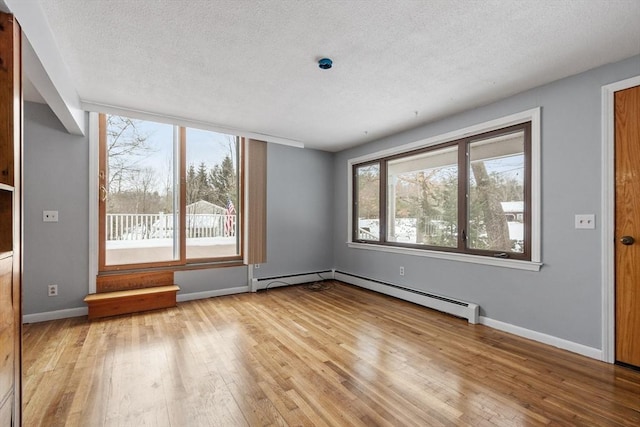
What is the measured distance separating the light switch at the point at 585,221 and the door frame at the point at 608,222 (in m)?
0.06

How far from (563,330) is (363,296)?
231cm

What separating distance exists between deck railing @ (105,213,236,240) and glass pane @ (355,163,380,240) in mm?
2152

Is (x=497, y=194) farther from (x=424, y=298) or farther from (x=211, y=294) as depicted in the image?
(x=211, y=294)

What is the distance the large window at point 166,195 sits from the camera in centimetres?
368

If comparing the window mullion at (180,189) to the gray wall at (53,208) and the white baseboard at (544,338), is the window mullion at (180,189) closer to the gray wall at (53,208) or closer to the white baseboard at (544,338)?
the gray wall at (53,208)

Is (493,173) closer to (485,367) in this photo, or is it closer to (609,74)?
(609,74)

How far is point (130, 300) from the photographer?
137 inches

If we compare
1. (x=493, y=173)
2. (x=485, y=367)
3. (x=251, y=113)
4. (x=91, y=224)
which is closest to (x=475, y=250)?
(x=493, y=173)

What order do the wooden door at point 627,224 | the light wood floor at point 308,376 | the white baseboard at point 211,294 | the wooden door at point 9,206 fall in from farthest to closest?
1. the white baseboard at point 211,294
2. the wooden door at point 627,224
3. the light wood floor at point 308,376
4. the wooden door at point 9,206

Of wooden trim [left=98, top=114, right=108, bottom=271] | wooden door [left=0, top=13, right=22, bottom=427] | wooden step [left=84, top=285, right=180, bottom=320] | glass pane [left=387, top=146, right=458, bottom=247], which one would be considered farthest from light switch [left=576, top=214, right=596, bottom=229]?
wooden trim [left=98, top=114, right=108, bottom=271]

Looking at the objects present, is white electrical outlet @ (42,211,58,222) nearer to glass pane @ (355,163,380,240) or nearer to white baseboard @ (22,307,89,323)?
white baseboard @ (22,307,89,323)

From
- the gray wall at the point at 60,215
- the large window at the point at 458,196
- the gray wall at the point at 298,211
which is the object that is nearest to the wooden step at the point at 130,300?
the gray wall at the point at 60,215

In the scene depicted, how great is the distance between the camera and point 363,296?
4.32m

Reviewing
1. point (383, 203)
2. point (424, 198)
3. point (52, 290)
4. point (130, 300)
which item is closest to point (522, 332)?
point (424, 198)
